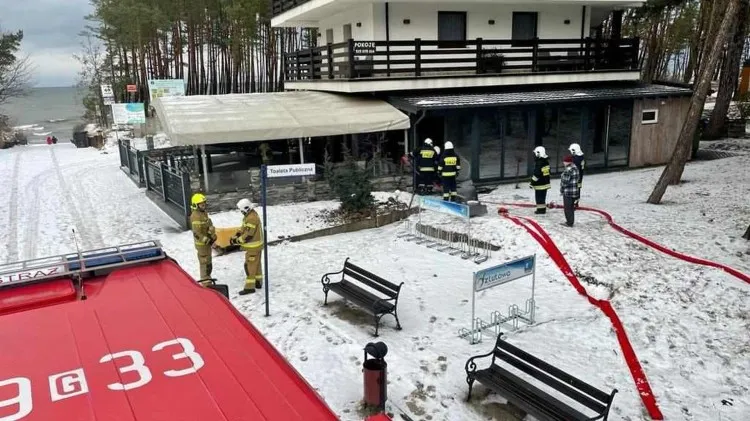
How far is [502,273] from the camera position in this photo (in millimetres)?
7977

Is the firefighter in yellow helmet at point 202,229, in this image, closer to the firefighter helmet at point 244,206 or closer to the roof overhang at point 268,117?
the firefighter helmet at point 244,206

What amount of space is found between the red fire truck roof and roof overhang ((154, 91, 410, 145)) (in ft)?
34.1

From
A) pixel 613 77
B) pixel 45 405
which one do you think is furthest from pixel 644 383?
pixel 613 77

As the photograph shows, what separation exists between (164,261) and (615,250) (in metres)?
8.37

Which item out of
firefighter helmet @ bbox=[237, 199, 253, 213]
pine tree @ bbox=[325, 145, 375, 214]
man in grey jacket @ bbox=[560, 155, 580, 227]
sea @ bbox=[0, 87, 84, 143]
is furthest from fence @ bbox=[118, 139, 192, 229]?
sea @ bbox=[0, 87, 84, 143]

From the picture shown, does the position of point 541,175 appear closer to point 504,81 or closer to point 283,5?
point 504,81

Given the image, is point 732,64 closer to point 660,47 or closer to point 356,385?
point 660,47

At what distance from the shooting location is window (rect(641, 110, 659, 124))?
62.2 feet

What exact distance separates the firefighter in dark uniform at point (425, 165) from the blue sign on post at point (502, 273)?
714 centimetres

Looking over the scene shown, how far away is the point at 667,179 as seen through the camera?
544 inches

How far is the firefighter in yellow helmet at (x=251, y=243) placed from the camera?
9.41 meters

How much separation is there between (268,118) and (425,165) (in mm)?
5026

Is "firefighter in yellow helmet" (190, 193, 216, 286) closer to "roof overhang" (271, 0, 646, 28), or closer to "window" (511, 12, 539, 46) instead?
"roof overhang" (271, 0, 646, 28)

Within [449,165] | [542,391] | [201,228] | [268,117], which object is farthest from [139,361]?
[268,117]
